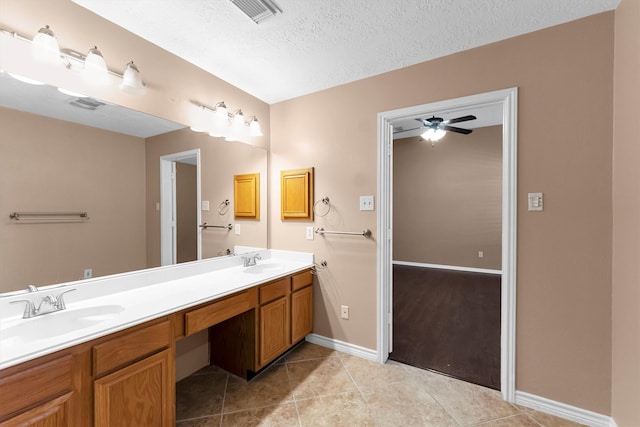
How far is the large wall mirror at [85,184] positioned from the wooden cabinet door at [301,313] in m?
0.89

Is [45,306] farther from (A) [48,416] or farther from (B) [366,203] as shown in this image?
(B) [366,203]

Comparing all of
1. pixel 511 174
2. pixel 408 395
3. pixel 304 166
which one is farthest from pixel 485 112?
pixel 408 395

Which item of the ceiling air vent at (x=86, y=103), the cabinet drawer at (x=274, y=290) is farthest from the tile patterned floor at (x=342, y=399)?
the ceiling air vent at (x=86, y=103)

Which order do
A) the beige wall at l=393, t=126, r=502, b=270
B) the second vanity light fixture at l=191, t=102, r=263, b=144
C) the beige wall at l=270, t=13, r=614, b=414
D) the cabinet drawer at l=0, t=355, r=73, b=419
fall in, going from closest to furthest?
the cabinet drawer at l=0, t=355, r=73, b=419, the beige wall at l=270, t=13, r=614, b=414, the second vanity light fixture at l=191, t=102, r=263, b=144, the beige wall at l=393, t=126, r=502, b=270

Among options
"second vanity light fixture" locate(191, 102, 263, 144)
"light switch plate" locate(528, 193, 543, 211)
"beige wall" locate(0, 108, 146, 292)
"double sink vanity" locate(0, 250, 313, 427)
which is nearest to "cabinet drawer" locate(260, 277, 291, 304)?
"double sink vanity" locate(0, 250, 313, 427)

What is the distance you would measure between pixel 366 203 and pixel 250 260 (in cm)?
119

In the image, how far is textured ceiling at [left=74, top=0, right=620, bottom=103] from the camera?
5.08ft

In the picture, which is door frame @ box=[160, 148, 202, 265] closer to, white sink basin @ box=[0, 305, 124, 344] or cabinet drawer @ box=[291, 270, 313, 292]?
white sink basin @ box=[0, 305, 124, 344]

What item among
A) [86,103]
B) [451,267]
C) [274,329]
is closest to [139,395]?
[274,329]

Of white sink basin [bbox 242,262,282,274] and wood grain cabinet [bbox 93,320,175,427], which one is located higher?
white sink basin [bbox 242,262,282,274]

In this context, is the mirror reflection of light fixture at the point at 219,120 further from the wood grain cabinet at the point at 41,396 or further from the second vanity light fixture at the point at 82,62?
the wood grain cabinet at the point at 41,396

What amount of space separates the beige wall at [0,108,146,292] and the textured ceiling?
760mm

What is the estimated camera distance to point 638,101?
132cm

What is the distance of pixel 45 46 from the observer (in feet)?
4.27
